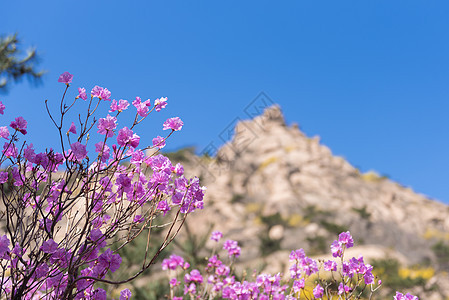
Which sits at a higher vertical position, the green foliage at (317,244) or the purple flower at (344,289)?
the green foliage at (317,244)

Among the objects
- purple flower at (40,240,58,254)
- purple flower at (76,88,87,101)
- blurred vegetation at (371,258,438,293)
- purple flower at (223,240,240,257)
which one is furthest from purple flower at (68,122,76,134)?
blurred vegetation at (371,258,438,293)

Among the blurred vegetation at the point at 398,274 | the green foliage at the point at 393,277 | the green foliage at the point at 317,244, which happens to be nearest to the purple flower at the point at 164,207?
the green foliage at the point at 393,277

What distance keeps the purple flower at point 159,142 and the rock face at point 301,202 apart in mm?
8946

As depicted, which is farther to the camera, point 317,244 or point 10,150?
point 317,244

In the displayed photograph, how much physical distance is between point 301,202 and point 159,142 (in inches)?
481

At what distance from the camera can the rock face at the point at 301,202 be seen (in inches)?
458

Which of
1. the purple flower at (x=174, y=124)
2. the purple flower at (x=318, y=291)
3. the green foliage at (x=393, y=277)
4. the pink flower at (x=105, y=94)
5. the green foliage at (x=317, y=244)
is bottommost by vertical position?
the purple flower at (x=318, y=291)

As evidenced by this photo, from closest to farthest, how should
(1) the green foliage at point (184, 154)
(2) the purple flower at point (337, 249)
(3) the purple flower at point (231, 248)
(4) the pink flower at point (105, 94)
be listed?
(4) the pink flower at point (105, 94), (2) the purple flower at point (337, 249), (3) the purple flower at point (231, 248), (1) the green foliage at point (184, 154)

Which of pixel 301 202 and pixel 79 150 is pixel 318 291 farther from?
pixel 301 202

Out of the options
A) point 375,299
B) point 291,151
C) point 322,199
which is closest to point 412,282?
point 375,299

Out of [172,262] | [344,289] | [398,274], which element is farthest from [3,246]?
[398,274]

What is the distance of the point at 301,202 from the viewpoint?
13828 millimetres

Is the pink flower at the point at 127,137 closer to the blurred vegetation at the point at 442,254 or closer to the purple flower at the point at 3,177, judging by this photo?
the purple flower at the point at 3,177

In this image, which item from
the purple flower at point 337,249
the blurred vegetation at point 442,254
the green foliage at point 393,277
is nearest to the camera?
the purple flower at point 337,249
